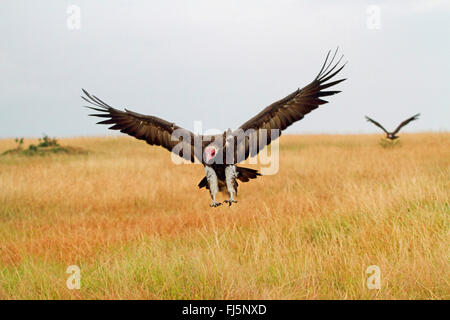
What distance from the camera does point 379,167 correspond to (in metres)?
12.1

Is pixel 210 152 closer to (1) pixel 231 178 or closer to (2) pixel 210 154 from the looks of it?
(2) pixel 210 154

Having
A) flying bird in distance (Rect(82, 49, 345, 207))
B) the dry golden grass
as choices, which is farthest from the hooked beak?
the dry golden grass

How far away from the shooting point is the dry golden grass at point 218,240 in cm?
444

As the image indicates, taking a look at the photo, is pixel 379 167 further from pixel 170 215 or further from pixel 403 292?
pixel 403 292

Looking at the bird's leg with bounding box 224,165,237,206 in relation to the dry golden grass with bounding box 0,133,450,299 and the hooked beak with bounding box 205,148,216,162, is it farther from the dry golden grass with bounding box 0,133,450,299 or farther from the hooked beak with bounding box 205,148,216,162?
the dry golden grass with bounding box 0,133,450,299

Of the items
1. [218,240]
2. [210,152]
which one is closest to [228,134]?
[210,152]

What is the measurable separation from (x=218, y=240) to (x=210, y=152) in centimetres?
139

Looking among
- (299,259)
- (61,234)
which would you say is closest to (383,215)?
(299,259)

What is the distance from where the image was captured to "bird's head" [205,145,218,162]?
15.1ft

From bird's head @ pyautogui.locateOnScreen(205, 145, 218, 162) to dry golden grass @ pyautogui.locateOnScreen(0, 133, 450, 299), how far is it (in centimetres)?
100

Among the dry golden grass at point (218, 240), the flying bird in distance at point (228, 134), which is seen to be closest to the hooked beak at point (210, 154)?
the flying bird in distance at point (228, 134)

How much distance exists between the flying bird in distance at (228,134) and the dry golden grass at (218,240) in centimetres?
77

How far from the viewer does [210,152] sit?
15.3ft

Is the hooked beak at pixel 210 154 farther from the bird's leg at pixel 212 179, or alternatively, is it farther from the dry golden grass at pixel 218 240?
the dry golden grass at pixel 218 240
